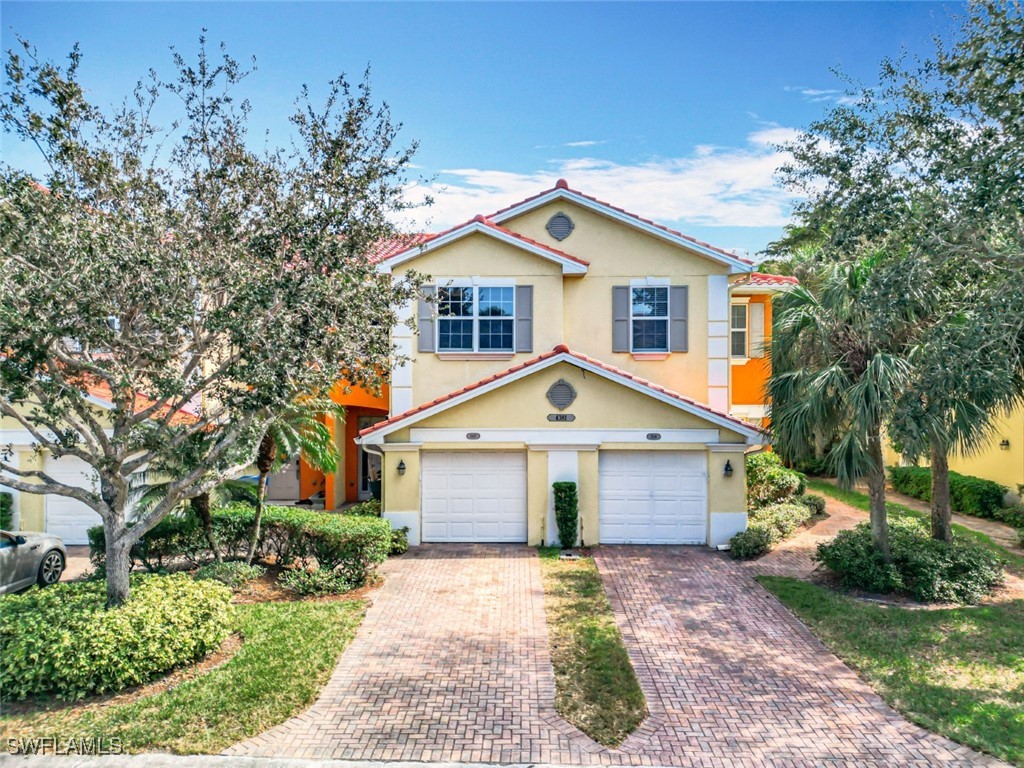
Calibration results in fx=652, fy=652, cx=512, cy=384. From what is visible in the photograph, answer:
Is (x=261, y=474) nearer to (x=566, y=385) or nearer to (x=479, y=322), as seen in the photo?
(x=479, y=322)

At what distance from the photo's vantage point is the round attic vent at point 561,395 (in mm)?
15555

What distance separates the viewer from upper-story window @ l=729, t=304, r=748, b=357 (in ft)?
64.2

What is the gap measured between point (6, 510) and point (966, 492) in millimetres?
26131

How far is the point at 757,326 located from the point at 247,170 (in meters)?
15.5

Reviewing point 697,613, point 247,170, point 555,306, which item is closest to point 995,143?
point 697,613

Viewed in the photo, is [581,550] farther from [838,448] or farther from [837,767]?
[837,767]

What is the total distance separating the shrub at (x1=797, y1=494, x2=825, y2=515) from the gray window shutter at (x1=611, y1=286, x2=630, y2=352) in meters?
7.38

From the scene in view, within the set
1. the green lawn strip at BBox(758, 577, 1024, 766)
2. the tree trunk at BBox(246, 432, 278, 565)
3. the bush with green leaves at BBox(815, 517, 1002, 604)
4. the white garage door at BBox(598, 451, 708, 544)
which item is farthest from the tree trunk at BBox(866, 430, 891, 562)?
the tree trunk at BBox(246, 432, 278, 565)

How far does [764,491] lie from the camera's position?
62.2 feet

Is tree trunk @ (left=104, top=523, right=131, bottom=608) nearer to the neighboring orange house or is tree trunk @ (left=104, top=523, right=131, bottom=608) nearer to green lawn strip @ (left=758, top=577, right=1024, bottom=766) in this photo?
green lawn strip @ (left=758, top=577, right=1024, bottom=766)

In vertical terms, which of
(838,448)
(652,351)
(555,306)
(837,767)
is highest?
(555,306)

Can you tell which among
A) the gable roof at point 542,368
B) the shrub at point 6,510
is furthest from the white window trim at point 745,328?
the shrub at point 6,510

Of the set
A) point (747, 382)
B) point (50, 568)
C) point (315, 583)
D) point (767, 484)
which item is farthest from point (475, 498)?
point (747, 382)

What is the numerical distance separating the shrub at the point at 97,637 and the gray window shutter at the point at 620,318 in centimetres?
1157
